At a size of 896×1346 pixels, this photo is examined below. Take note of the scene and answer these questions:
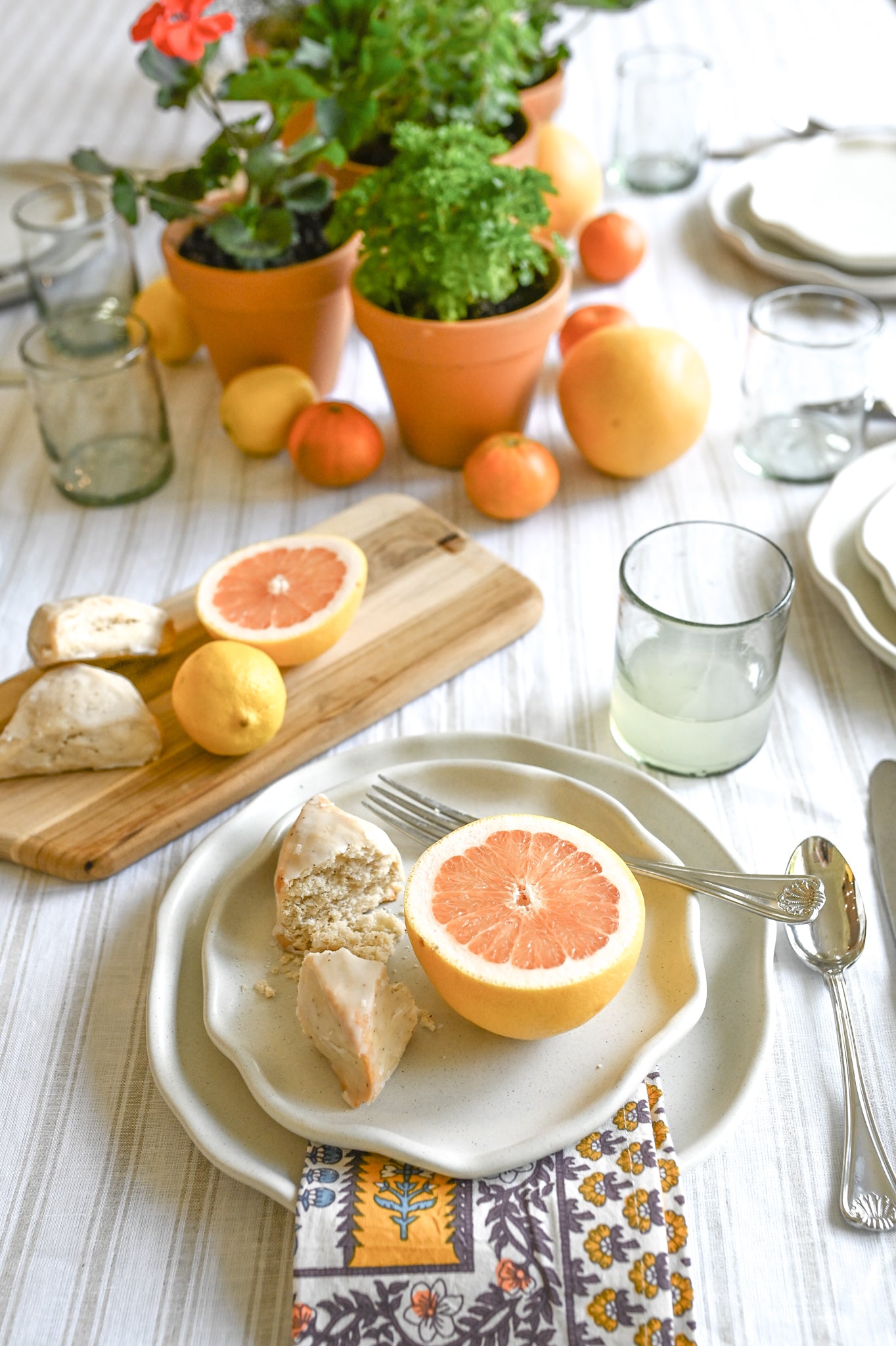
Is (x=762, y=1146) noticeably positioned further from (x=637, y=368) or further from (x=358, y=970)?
(x=637, y=368)

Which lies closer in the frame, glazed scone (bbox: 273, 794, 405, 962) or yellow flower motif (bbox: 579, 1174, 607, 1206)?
yellow flower motif (bbox: 579, 1174, 607, 1206)

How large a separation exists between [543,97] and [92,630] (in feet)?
3.51

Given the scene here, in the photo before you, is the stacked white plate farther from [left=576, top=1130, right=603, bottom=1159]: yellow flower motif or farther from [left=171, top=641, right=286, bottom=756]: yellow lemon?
[left=576, top=1130, right=603, bottom=1159]: yellow flower motif

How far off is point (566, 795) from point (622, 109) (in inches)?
49.9

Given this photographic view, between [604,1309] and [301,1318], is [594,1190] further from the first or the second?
[301,1318]

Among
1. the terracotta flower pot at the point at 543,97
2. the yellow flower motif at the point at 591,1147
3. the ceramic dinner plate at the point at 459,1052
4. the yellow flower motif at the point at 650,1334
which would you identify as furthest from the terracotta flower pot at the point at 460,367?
the yellow flower motif at the point at 650,1334

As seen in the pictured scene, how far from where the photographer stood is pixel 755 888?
82 cm

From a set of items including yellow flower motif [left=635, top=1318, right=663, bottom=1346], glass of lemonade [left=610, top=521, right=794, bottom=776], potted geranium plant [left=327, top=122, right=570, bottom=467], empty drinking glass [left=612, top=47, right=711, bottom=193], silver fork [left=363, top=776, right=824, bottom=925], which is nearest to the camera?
yellow flower motif [left=635, top=1318, right=663, bottom=1346]

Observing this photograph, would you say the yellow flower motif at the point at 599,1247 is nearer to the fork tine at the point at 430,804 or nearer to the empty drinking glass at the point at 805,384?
the fork tine at the point at 430,804

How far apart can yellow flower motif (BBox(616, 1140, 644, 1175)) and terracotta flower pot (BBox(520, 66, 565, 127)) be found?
1.35 meters

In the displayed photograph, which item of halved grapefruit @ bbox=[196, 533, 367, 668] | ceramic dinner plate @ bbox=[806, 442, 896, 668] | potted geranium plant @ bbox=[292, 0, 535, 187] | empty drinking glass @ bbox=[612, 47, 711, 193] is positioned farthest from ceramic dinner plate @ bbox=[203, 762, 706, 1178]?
empty drinking glass @ bbox=[612, 47, 711, 193]

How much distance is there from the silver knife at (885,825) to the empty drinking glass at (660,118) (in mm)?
1165

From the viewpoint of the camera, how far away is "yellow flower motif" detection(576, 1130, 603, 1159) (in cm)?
67

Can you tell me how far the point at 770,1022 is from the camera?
2.45 ft
